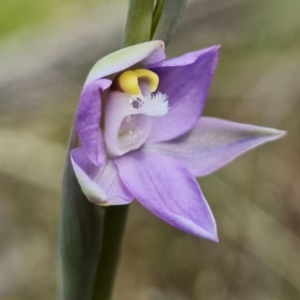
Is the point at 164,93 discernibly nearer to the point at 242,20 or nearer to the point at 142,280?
the point at 142,280

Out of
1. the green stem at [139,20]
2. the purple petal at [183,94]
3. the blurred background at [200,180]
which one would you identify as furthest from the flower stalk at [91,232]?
the blurred background at [200,180]

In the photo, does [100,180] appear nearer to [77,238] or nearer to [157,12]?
[77,238]

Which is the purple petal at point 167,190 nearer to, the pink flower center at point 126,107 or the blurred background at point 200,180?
the pink flower center at point 126,107

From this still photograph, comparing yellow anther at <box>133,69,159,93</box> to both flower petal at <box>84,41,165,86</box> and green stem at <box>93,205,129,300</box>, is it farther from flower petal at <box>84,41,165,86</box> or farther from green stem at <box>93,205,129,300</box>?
green stem at <box>93,205,129,300</box>

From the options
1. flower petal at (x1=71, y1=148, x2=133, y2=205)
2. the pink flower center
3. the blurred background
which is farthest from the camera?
the blurred background

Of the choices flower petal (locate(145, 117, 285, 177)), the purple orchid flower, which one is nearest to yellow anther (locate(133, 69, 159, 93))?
the purple orchid flower

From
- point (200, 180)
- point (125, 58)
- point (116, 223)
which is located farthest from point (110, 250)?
point (200, 180)

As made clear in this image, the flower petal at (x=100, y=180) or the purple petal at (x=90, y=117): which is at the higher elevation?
the purple petal at (x=90, y=117)
